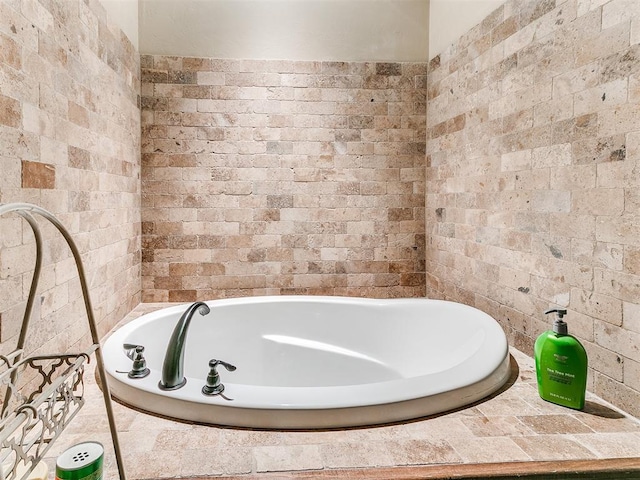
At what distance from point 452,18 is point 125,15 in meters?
1.82

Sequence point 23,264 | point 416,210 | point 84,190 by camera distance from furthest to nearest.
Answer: point 416,210, point 84,190, point 23,264

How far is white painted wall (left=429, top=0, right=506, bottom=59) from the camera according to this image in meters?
2.28

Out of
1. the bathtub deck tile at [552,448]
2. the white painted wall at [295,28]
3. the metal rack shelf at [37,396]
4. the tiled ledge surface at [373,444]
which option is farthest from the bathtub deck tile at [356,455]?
the white painted wall at [295,28]

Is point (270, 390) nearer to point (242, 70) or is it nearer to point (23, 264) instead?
point (23, 264)

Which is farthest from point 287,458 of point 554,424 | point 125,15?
point 125,15

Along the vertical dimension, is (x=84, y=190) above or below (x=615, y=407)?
above

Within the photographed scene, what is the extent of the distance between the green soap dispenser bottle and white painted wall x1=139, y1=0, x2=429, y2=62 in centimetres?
213

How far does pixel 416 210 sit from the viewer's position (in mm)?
3000

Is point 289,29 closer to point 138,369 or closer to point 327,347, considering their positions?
point 327,347

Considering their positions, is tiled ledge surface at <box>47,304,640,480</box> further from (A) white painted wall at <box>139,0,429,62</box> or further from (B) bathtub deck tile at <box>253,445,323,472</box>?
(A) white painted wall at <box>139,0,429,62</box>

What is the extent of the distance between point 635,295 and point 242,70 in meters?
2.37

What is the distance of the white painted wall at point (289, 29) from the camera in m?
2.79

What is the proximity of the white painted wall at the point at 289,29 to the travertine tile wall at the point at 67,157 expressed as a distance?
35 cm

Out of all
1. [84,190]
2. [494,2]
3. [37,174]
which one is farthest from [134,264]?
[494,2]
